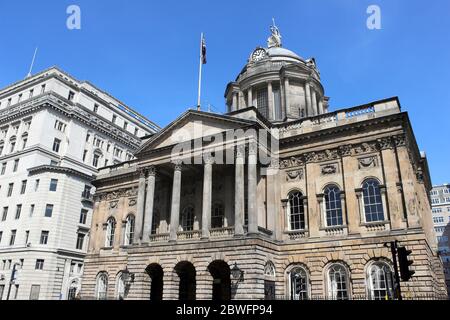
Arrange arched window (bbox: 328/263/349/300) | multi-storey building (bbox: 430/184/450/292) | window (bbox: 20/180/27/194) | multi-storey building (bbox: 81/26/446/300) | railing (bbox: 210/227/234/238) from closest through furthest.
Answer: multi-storey building (bbox: 81/26/446/300) < arched window (bbox: 328/263/349/300) < railing (bbox: 210/227/234/238) < window (bbox: 20/180/27/194) < multi-storey building (bbox: 430/184/450/292)

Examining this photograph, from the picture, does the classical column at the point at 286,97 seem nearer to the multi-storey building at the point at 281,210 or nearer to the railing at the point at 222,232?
the multi-storey building at the point at 281,210

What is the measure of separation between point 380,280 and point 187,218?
1530 centimetres

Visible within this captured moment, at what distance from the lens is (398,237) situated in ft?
72.3

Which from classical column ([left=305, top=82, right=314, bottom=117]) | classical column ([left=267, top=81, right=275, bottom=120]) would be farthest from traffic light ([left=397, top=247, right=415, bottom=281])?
classical column ([left=267, top=81, right=275, bottom=120])

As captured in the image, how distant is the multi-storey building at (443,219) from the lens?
8806 centimetres

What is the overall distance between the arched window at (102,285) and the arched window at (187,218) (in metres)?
9.23

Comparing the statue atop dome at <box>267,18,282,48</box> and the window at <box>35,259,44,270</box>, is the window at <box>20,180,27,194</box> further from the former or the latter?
the statue atop dome at <box>267,18,282,48</box>

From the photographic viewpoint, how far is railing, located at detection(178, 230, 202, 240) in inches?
1021

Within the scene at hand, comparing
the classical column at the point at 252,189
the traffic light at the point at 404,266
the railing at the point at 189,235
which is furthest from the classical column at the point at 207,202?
the traffic light at the point at 404,266

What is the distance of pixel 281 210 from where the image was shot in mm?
26781

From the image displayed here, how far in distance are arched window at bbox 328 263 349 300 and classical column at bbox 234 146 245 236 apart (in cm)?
626
